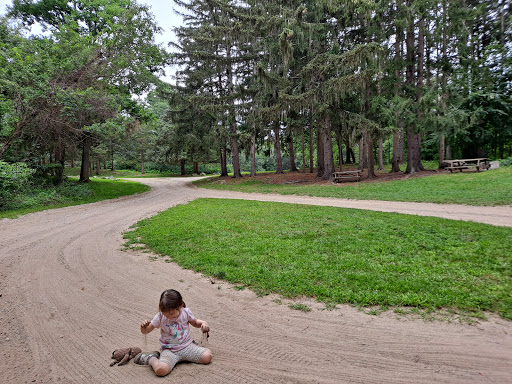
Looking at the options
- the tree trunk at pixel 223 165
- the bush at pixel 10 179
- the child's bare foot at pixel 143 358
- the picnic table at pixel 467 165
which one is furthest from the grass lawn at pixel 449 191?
the tree trunk at pixel 223 165

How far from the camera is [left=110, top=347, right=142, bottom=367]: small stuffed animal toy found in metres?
2.62

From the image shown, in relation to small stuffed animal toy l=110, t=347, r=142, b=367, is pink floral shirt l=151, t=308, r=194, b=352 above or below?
above

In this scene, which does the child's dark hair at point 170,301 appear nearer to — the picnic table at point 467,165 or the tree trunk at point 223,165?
the picnic table at point 467,165

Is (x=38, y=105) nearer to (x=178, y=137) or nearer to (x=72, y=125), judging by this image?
(x=72, y=125)

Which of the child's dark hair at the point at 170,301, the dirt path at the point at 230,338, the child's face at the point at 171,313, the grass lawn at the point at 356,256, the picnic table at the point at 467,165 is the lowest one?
the dirt path at the point at 230,338

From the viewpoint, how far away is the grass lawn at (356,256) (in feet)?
12.0

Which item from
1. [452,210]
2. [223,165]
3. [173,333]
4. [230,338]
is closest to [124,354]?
[173,333]

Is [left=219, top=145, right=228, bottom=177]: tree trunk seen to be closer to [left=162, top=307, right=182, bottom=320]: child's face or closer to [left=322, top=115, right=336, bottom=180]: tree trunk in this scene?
[left=322, top=115, right=336, bottom=180]: tree trunk

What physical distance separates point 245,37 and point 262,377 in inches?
933

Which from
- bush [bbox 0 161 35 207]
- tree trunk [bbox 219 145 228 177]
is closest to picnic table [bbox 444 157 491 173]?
tree trunk [bbox 219 145 228 177]

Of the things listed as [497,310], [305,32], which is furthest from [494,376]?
[305,32]

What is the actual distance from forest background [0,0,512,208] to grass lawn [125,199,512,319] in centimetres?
959

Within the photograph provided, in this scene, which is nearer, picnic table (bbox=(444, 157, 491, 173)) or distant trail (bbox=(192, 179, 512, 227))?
distant trail (bbox=(192, 179, 512, 227))

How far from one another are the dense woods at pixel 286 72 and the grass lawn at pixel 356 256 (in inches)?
386
